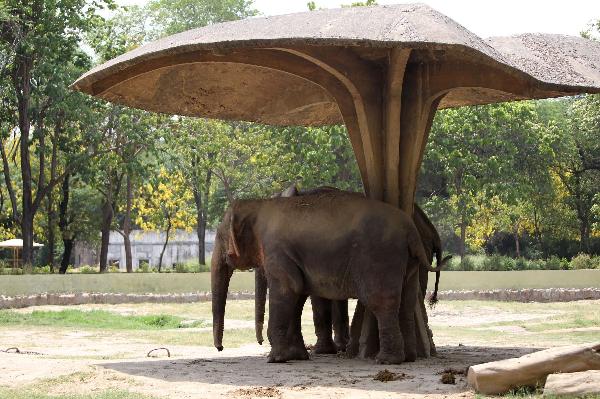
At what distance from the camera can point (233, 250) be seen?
47.5 feet

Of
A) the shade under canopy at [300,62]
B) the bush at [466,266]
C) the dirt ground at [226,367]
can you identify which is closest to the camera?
the dirt ground at [226,367]

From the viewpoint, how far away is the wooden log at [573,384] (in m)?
9.20

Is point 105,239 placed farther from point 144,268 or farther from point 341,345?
point 341,345

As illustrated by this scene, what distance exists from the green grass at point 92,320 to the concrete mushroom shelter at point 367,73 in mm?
8720

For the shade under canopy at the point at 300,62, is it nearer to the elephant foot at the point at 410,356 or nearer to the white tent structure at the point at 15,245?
the elephant foot at the point at 410,356

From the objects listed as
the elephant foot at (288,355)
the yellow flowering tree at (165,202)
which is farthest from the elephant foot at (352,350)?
the yellow flowering tree at (165,202)

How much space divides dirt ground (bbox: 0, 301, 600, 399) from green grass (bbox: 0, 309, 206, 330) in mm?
1592

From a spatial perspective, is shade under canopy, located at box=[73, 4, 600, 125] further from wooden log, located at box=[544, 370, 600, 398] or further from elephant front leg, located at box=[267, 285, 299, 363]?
wooden log, located at box=[544, 370, 600, 398]

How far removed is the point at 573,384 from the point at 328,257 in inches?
195

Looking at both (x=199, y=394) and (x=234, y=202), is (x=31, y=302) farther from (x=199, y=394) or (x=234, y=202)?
(x=199, y=394)

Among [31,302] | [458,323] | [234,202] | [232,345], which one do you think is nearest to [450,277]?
[458,323]

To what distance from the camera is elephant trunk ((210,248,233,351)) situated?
47.9ft

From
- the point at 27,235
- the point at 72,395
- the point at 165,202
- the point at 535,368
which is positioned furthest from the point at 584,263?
the point at 72,395

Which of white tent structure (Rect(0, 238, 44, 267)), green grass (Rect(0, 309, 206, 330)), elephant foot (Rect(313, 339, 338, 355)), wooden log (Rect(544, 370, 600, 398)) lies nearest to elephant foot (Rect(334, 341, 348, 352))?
elephant foot (Rect(313, 339, 338, 355))
